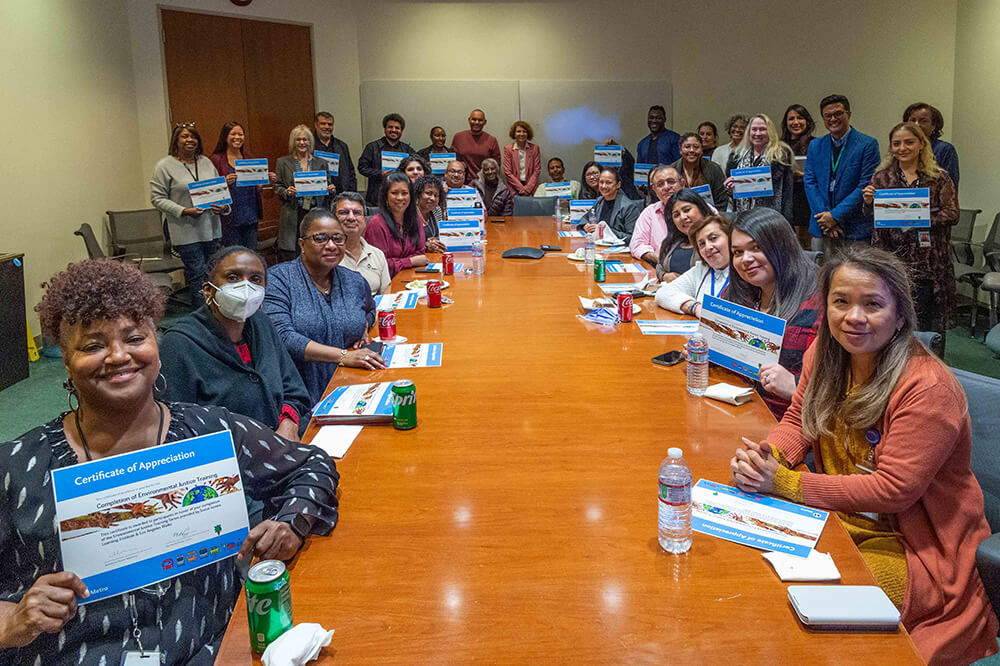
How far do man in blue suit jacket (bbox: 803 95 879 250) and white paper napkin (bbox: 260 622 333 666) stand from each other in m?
5.07

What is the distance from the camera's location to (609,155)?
746cm

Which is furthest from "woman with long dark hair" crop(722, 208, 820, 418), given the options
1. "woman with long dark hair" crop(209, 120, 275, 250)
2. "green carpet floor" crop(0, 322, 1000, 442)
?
"woman with long dark hair" crop(209, 120, 275, 250)

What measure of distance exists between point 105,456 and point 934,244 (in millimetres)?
4935

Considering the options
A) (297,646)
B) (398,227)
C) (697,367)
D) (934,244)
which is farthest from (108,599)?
(934,244)

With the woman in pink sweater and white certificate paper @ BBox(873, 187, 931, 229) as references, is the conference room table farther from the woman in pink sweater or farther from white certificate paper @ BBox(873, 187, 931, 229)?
white certificate paper @ BBox(873, 187, 931, 229)

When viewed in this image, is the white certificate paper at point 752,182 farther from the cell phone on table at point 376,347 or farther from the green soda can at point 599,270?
the cell phone on table at point 376,347

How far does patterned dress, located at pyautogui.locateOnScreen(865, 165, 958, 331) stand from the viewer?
185 inches

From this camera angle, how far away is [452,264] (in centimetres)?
467

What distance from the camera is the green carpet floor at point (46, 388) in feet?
14.3

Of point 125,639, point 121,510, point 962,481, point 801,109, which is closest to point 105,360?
point 121,510

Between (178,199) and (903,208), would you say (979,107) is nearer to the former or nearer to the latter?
(903,208)

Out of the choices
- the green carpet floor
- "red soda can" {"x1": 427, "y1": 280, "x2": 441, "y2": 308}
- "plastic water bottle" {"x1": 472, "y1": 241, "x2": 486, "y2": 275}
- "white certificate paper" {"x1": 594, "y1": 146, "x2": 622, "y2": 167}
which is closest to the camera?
"red soda can" {"x1": 427, "y1": 280, "x2": 441, "y2": 308}

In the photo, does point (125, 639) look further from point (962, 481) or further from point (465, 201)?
point (465, 201)

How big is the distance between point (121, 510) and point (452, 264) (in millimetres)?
3374
